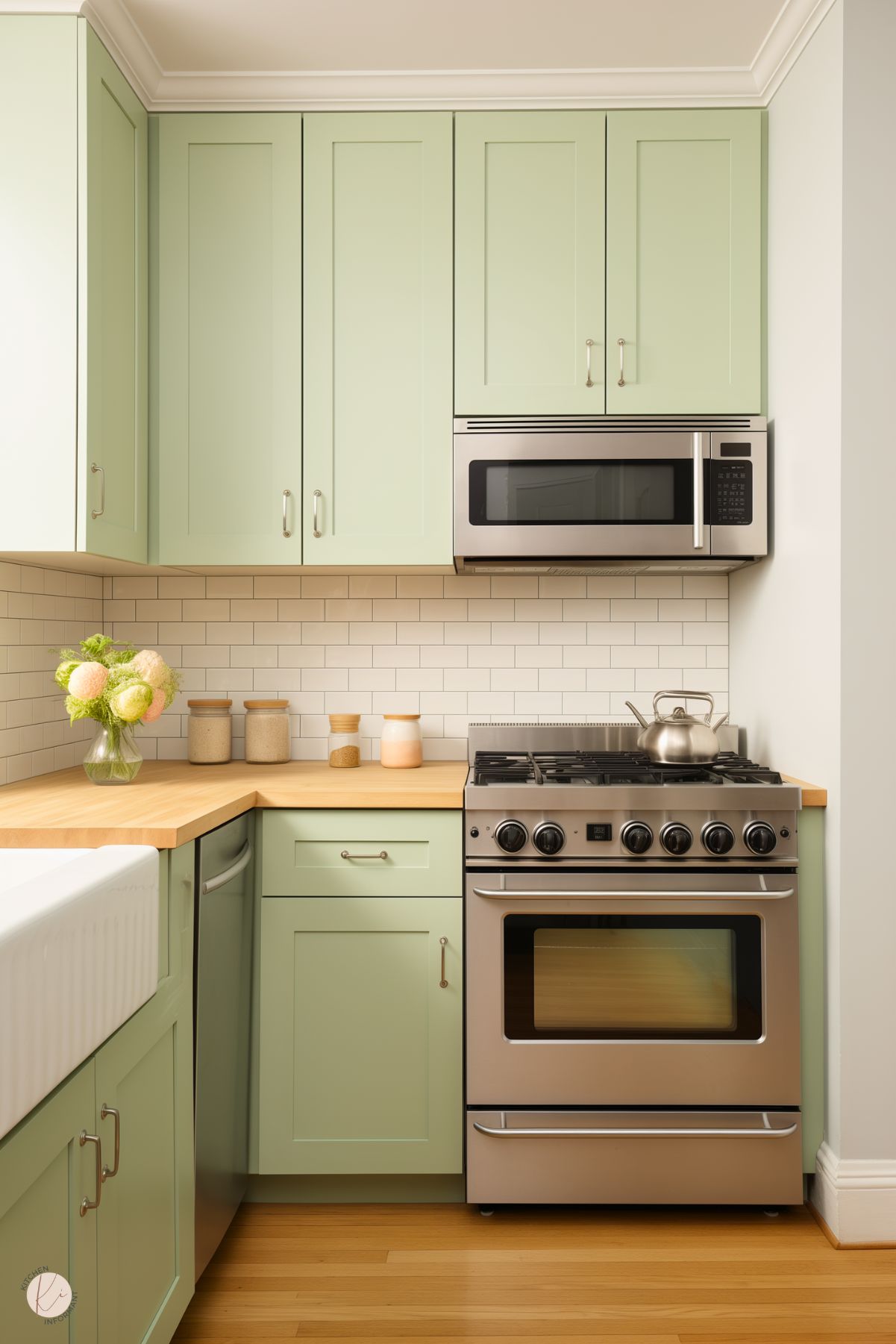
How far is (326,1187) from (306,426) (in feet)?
6.38

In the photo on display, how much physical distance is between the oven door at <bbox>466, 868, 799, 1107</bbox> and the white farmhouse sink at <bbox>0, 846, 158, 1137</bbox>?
914mm

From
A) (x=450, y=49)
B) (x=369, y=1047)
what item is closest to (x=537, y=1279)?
(x=369, y=1047)

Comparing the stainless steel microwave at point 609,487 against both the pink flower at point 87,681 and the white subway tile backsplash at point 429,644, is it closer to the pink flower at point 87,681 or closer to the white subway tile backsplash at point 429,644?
the white subway tile backsplash at point 429,644

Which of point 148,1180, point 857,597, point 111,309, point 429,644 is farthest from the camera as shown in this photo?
point 429,644

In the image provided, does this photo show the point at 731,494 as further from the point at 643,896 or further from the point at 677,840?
the point at 643,896

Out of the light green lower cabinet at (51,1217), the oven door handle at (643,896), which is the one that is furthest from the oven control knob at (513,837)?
the light green lower cabinet at (51,1217)

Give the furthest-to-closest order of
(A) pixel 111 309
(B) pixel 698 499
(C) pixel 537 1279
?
(B) pixel 698 499
(A) pixel 111 309
(C) pixel 537 1279

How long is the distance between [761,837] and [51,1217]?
5.12ft

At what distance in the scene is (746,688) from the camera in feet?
8.87

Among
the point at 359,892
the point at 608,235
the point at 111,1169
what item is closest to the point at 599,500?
the point at 608,235

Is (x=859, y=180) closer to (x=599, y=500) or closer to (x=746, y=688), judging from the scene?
(x=599, y=500)

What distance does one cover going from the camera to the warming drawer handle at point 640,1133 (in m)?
2.12

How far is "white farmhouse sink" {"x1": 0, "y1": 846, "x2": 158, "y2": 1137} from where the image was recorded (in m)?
1.02

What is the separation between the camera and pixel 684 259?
8.13ft
